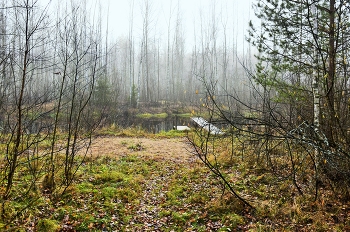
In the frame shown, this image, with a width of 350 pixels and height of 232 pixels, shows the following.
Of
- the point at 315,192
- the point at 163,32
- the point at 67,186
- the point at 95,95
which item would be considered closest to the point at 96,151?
the point at 67,186

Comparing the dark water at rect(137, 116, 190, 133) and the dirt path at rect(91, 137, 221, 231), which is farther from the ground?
the dark water at rect(137, 116, 190, 133)

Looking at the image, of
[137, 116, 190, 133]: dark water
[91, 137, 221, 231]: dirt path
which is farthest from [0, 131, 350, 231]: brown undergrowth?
[137, 116, 190, 133]: dark water

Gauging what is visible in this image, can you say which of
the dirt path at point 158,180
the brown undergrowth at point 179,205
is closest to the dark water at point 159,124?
the dirt path at point 158,180

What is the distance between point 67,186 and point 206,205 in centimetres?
267

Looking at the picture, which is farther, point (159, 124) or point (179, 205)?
point (159, 124)

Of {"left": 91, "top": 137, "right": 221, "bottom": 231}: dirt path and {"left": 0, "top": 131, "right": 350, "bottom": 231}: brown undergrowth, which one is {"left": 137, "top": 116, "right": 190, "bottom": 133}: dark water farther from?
{"left": 0, "top": 131, "right": 350, "bottom": 231}: brown undergrowth

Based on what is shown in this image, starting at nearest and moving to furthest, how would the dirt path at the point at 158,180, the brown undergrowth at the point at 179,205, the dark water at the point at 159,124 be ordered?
the brown undergrowth at the point at 179,205 < the dirt path at the point at 158,180 < the dark water at the point at 159,124

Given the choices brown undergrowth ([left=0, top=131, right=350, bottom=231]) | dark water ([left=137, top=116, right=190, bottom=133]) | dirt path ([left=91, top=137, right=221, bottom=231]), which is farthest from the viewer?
dark water ([left=137, top=116, right=190, bottom=133])

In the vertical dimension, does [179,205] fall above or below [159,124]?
below

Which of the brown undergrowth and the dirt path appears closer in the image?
the brown undergrowth

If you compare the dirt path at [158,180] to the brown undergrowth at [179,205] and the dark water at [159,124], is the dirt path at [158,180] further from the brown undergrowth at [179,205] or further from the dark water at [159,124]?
the dark water at [159,124]

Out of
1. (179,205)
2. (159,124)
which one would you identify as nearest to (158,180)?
(179,205)

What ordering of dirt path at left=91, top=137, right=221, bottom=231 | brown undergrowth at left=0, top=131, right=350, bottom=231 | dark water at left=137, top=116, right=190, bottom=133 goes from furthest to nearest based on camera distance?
dark water at left=137, top=116, right=190, bottom=133, dirt path at left=91, top=137, right=221, bottom=231, brown undergrowth at left=0, top=131, right=350, bottom=231

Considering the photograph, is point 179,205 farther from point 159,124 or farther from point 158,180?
point 159,124
